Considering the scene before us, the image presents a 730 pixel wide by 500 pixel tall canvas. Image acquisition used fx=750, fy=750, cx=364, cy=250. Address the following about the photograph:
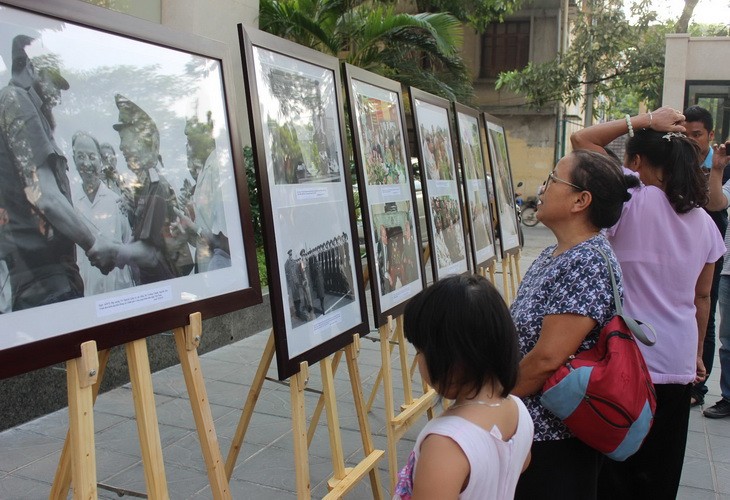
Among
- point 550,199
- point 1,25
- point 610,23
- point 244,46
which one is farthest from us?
point 610,23

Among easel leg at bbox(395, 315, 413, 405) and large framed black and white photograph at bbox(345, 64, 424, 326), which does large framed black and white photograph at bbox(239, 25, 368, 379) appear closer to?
large framed black and white photograph at bbox(345, 64, 424, 326)

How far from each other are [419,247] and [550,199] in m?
1.62


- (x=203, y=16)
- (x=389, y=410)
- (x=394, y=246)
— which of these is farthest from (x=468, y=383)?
(x=203, y=16)

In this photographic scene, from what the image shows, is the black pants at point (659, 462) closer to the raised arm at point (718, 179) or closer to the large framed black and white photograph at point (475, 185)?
the raised arm at point (718, 179)

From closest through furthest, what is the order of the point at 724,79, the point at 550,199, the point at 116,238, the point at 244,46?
the point at 116,238 → the point at 550,199 → the point at 244,46 → the point at 724,79

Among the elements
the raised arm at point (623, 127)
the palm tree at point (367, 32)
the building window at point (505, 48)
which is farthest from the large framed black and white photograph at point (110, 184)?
the building window at point (505, 48)

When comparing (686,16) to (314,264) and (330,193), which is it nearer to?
(330,193)

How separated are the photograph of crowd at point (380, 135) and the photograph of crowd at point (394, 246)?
15cm

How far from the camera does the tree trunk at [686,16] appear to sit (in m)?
16.1

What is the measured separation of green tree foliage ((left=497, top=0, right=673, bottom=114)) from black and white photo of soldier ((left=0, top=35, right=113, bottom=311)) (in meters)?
17.1

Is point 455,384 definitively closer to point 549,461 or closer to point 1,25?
point 549,461

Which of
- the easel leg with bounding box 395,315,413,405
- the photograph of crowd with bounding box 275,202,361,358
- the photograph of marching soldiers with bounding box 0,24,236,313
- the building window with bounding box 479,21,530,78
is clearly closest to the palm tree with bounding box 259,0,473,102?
the easel leg with bounding box 395,315,413,405

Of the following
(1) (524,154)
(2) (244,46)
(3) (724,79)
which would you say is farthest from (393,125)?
(1) (524,154)

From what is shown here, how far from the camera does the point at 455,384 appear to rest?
5.25 feet
